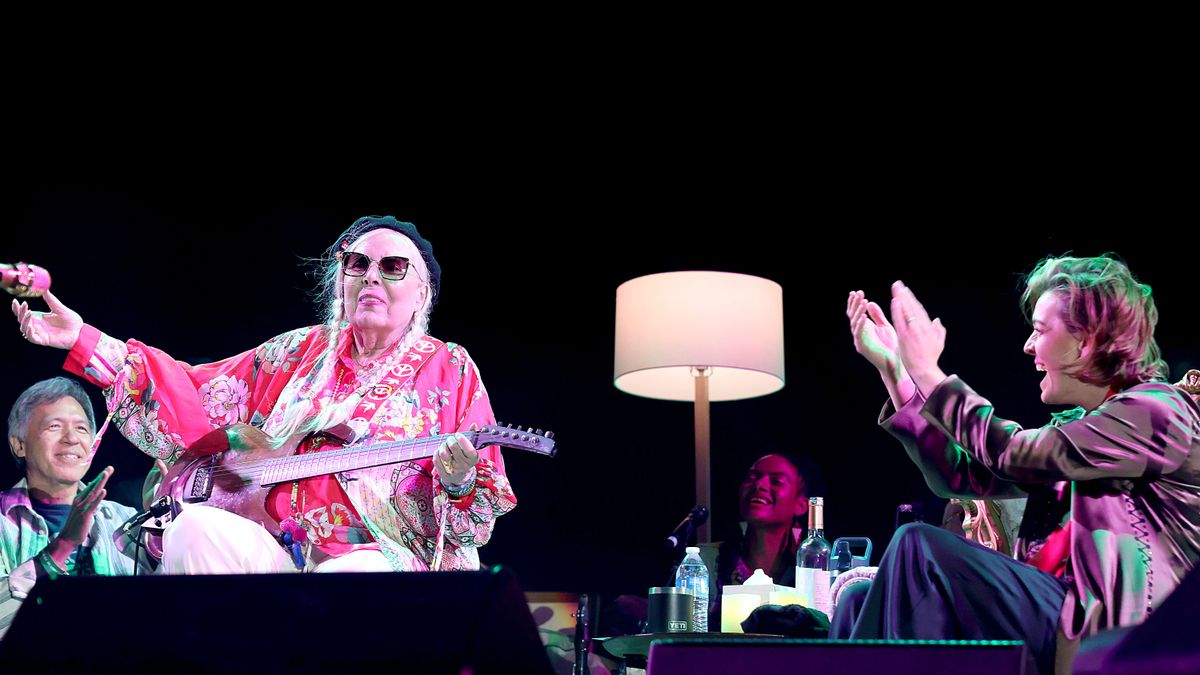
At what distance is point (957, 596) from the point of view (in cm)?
174

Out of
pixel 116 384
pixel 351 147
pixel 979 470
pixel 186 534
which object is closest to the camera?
pixel 979 470

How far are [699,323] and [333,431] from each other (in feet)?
Result: 3.85

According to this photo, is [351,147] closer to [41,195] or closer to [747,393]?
[41,195]

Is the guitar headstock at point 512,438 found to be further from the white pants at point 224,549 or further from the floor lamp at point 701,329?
the floor lamp at point 701,329

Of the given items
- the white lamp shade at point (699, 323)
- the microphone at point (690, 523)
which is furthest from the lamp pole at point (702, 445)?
the microphone at point (690, 523)

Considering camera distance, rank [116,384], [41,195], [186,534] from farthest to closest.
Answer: [41,195] → [116,384] → [186,534]

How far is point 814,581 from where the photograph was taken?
289 centimetres

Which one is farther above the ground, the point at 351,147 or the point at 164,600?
the point at 351,147

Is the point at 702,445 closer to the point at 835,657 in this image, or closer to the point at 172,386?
the point at 172,386

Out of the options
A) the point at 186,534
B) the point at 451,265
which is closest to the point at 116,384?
the point at 186,534

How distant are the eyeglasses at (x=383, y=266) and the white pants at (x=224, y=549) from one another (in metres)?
0.81

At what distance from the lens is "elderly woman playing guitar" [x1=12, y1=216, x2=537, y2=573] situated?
2.98 meters

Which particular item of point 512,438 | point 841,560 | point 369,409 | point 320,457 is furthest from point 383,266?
point 841,560

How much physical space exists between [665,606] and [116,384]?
5.60ft
